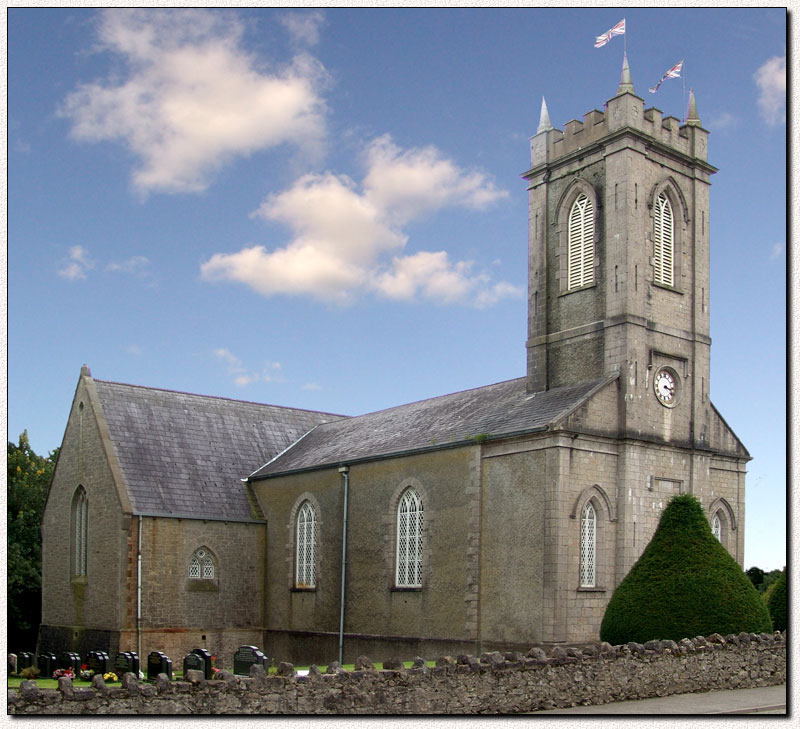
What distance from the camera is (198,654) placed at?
918 inches

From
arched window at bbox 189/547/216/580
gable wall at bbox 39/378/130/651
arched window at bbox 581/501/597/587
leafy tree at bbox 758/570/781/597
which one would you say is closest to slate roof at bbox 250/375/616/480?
arched window at bbox 581/501/597/587

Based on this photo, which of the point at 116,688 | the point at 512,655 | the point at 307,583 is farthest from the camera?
the point at 307,583

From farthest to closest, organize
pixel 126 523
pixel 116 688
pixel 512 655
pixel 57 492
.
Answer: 1. pixel 57 492
2. pixel 126 523
3. pixel 512 655
4. pixel 116 688

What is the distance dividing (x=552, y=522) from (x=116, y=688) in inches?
552

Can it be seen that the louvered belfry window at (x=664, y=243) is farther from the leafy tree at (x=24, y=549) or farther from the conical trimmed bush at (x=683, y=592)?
the leafy tree at (x=24, y=549)

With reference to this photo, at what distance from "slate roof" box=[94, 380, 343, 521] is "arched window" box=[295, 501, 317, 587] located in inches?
95.4

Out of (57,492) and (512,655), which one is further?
(57,492)

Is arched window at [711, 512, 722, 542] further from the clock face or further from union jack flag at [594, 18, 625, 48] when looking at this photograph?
union jack flag at [594, 18, 625, 48]

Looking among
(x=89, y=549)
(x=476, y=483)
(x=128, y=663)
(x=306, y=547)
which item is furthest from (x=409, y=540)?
(x=89, y=549)

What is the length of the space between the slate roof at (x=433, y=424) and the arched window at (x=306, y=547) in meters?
1.77

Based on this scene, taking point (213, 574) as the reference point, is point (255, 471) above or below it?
above

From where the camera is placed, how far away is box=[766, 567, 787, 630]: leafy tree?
89.3ft

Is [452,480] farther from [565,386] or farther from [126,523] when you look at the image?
[126,523]

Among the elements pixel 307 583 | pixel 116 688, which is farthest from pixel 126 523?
pixel 116 688
